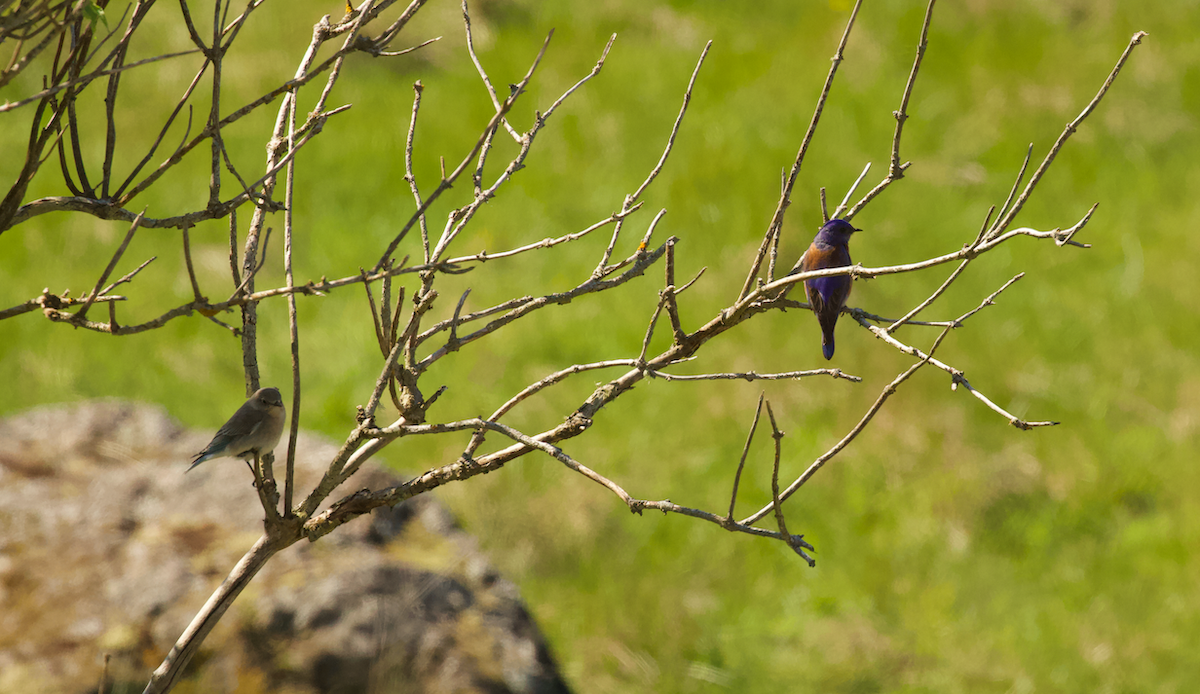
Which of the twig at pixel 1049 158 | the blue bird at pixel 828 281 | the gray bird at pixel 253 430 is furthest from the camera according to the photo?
the blue bird at pixel 828 281

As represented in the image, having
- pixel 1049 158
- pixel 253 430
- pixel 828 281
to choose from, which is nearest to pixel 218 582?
pixel 253 430

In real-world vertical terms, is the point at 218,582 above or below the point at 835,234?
below

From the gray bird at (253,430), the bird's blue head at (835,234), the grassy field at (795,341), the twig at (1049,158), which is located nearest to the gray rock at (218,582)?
the gray bird at (253,430)

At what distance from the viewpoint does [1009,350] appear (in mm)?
8547

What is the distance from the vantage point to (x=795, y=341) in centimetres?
852

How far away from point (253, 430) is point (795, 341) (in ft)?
20.3

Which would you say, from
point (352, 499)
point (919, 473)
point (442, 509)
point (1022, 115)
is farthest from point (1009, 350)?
point (352, 499)

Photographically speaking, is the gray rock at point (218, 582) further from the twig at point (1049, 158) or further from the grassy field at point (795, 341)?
the twig at point (1049, 158)

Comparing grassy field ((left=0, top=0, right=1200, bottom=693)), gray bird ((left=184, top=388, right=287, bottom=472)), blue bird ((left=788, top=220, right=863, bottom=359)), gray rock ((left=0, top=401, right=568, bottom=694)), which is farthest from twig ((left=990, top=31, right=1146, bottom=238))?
grassy field ((left=0, top=0, right=1200, bottom=693))

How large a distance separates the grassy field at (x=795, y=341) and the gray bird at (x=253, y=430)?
11.2 feet

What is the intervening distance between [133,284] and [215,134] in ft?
24.1

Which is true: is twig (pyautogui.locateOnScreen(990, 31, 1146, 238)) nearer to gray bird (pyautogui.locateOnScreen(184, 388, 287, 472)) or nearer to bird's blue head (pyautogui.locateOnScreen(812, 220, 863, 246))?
bird's blue head (pyautogui.locateOnScreen(812, 220, 863, 246))

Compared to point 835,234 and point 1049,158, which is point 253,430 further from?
point 1049,158

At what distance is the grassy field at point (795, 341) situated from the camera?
6.57 meters
